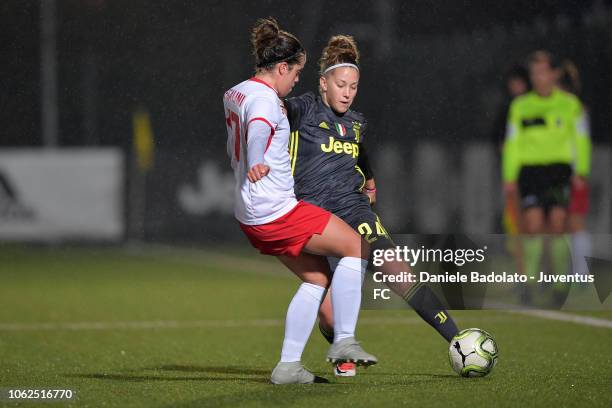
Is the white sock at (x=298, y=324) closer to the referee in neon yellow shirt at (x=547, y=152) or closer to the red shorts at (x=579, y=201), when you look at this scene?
the referee in neon yellow shirt at (x=547, y=152)

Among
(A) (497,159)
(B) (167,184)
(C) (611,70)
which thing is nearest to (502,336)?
(C) (611,70)

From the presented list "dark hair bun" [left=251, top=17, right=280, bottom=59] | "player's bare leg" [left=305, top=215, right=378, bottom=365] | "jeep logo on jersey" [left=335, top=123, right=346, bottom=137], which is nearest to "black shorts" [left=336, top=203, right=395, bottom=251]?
"player's bare leg" [left=305, top=215, right=378, bottom=365]

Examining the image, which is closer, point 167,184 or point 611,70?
point 611,70

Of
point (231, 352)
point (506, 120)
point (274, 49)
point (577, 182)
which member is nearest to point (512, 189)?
point (577, 182)

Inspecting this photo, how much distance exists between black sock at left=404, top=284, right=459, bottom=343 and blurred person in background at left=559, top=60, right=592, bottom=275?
15.2 feet

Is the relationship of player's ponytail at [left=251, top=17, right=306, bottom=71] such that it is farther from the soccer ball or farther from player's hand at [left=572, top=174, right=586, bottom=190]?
player's hand at [left=572, top=174, right=586, bottom=190]

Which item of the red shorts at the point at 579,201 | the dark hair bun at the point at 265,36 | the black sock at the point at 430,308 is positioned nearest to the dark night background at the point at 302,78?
the red shorts at the point at 579,201

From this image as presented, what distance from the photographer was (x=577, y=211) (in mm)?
13328

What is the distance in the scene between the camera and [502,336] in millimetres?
7984

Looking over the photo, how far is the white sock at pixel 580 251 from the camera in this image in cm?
1112

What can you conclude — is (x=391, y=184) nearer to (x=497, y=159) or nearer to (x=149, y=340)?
(x=497, y=159)

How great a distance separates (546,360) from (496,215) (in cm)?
1011

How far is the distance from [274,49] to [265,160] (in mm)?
521

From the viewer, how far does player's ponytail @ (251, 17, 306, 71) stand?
5383 mm
